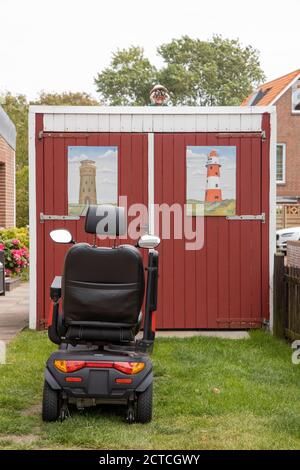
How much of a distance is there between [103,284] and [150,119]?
460 centimetres

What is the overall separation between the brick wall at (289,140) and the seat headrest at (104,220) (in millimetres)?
34301

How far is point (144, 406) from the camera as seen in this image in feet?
20.4

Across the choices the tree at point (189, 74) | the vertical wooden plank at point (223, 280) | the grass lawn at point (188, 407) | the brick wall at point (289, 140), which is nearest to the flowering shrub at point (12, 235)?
the vertical wooden plank at point (223, 280)

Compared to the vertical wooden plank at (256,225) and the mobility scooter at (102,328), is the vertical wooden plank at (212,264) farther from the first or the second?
the mobility scooter at (102,328)

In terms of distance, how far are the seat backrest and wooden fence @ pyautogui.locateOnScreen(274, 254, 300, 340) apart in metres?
3.58

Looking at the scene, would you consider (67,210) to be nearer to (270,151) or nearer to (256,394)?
(270,151)

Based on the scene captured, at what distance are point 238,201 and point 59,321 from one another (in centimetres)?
451

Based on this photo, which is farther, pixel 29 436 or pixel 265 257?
pixel 265 257

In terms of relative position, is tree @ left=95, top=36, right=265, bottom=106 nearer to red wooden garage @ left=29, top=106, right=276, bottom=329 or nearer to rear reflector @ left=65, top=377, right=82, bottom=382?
red wooden garage @ left=29, top=106, right=276, bottom=329

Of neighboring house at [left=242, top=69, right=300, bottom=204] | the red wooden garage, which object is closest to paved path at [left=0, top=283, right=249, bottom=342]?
the red wooden garage

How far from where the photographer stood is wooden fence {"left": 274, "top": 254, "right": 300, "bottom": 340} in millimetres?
9648

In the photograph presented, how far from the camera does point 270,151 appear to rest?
35.1 ft

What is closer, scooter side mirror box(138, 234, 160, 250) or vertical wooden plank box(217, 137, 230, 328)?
scooter side mirror box(138, 234, 160, 250)
